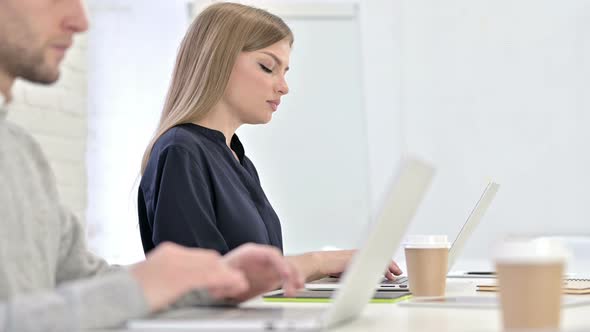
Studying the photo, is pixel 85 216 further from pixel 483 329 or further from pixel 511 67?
pixel 483 329

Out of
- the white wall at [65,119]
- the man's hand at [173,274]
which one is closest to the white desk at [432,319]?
the man's hand at [173,274]

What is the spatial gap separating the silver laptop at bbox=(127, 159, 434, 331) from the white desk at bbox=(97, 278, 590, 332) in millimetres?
30

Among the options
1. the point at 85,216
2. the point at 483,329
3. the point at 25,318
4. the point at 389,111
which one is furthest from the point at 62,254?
the point at 389,111

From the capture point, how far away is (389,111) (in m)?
3.66

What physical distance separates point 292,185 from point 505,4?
3.76ft

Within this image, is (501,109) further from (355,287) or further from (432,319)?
(355,287)

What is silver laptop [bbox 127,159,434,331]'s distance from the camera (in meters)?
0.92

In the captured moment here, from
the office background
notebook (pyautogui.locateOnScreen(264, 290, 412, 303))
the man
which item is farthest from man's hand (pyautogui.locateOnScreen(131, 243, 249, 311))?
the office background

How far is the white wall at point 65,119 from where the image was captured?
3.05m

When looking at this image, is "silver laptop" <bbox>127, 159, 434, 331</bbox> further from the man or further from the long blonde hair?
the long blonde hair

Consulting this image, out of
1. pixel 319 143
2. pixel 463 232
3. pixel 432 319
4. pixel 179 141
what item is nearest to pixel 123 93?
pixel 319 143

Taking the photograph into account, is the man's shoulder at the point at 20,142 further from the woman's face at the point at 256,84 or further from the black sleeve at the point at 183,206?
the woman's face at the point at 256,84

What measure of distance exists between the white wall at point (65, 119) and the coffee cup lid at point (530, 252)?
92.0 inches

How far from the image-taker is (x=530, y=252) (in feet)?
2.84
